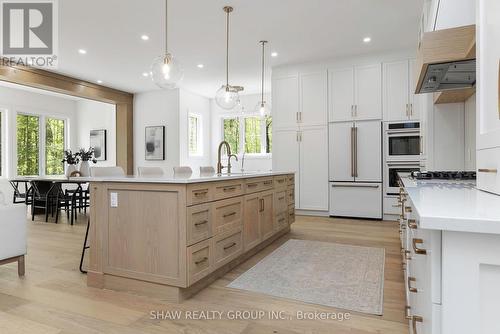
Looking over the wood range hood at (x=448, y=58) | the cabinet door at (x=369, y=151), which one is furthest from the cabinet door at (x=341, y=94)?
the wood range hood at (x=448, y=58)

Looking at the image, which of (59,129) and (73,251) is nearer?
(73,251)

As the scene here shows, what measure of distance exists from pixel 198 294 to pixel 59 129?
8439mm

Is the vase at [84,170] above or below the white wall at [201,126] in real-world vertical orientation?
below

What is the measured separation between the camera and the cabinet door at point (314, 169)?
5.49 meters

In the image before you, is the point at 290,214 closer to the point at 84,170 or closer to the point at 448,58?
the point at 448,58

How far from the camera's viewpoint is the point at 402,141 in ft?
16.1

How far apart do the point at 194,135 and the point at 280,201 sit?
4.89 meters

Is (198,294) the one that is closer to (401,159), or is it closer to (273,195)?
(273,195)

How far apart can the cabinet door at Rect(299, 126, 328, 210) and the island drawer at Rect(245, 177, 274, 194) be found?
7.08 ft

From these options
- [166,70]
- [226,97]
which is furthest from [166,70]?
[226,97]

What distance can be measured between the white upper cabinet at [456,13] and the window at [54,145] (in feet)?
30.3

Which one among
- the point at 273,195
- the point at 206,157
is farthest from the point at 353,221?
the point at 206,157

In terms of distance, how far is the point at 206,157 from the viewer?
27.7ft

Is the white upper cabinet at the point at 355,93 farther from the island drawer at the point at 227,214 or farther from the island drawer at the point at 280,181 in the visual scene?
the island drawer at the point at 227,214
